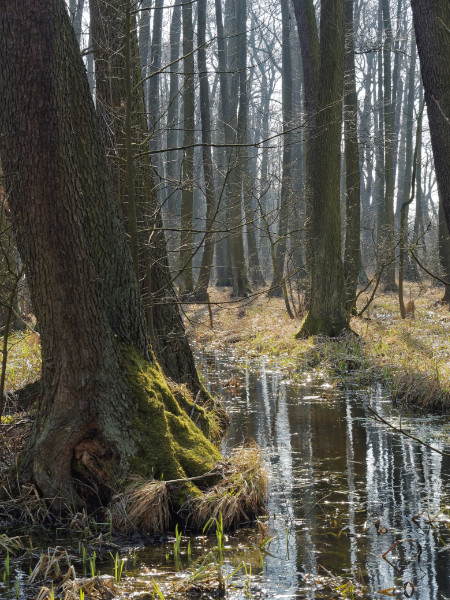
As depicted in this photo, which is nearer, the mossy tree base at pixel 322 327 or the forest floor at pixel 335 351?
the forest floor at pixel 335 351

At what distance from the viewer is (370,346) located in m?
12.1

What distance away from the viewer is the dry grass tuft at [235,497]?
4.99 metres

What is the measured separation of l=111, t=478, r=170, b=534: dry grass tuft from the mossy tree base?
8634 mm

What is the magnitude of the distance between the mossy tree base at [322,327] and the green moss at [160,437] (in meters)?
7.63

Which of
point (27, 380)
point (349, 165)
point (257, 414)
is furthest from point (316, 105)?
point (27, 380)

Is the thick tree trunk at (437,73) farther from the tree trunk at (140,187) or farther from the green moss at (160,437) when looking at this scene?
the green moss at (160,437)

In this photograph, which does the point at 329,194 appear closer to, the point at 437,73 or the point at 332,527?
the point at 437,73

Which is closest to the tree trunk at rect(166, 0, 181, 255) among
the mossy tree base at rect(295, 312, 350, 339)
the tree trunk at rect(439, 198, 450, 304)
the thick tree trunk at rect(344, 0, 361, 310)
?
the mossy tree base at rect(295, 312, 350, 339)

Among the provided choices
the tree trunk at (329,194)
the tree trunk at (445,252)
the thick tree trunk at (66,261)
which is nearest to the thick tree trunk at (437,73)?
the thick tree trunk at (66,261)

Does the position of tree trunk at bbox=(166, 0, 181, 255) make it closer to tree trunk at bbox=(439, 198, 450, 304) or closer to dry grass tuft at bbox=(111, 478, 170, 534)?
dry grass tuft at bbox=(111, 478, 170, 534)

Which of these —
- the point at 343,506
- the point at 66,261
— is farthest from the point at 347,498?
the point at 66,261

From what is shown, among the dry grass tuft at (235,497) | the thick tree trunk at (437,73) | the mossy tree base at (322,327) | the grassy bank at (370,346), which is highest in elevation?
the thick tree trunk at (437,73)

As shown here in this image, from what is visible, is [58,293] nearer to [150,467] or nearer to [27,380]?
[150,467]

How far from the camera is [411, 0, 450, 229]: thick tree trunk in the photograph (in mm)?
5801
